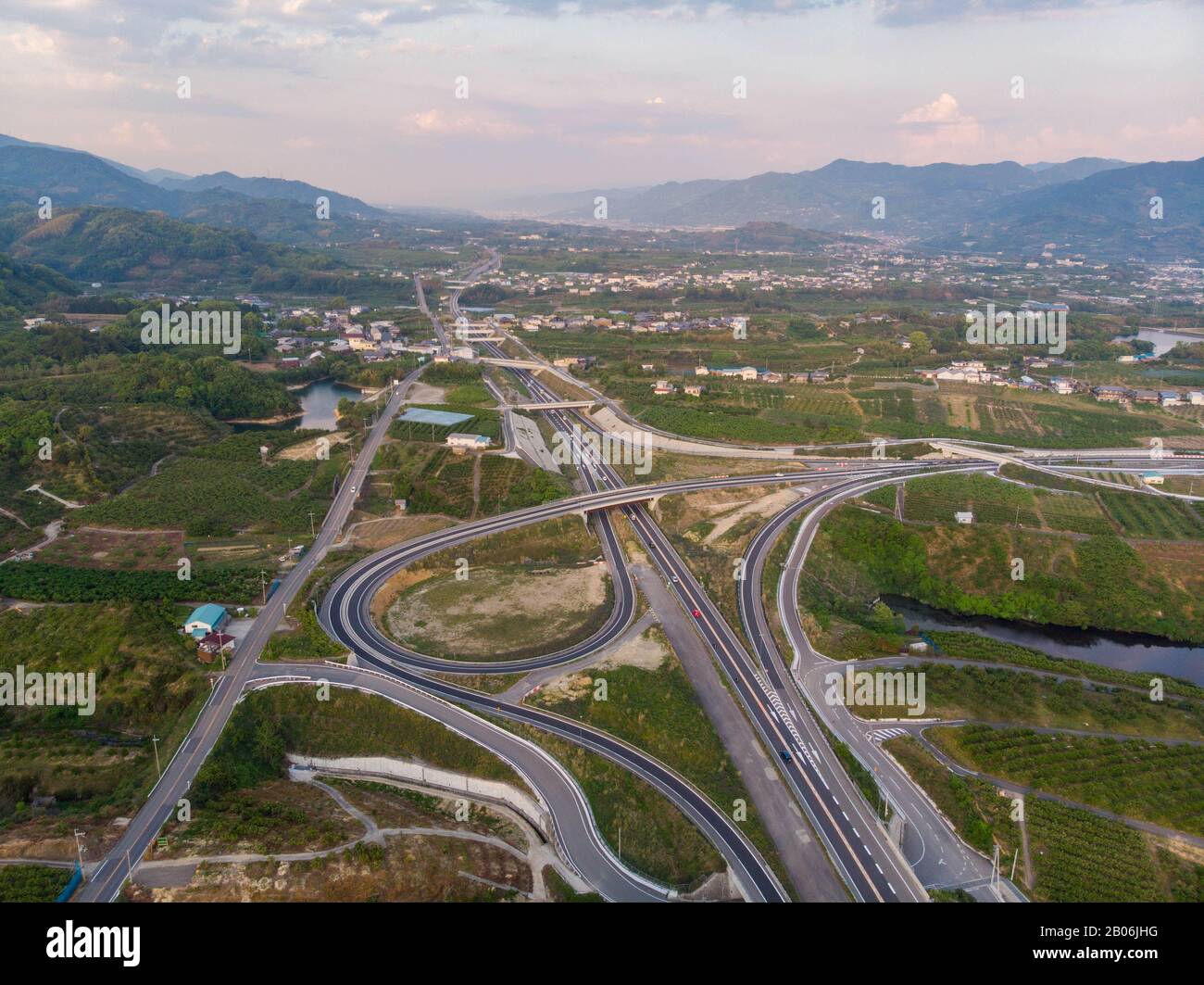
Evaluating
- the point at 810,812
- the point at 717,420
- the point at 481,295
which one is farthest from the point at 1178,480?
the point at 481,295

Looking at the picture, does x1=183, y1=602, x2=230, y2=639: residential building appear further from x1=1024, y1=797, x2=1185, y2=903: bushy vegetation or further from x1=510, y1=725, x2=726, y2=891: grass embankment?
x1=1024, y1=797, x2=1185, y2=903: bushy vegetation

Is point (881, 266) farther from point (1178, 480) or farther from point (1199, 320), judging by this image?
point (1178, 480)

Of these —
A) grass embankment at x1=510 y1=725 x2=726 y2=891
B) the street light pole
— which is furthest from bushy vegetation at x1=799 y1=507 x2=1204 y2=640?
the street light pole

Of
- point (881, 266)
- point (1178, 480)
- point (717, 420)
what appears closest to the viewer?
point (1178, 480)

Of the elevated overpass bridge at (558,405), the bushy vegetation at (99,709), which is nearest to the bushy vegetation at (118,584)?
the bushy vegetation at (99,709)

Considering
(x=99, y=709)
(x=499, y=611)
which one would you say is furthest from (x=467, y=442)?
(x=99, y=709)
